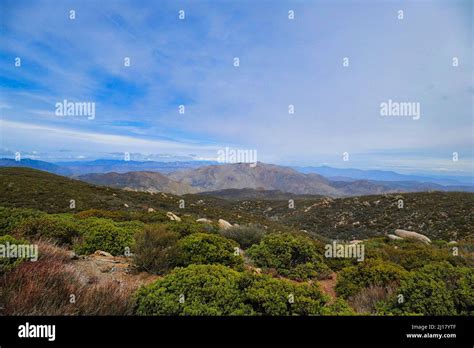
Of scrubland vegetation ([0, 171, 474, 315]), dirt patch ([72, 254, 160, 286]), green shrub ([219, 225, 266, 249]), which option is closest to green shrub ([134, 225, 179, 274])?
scrubland vegetation ([0, 171, 474, 315])

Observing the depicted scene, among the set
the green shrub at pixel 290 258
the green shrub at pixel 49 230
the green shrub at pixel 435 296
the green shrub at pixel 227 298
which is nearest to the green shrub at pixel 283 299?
the green shrub at pixel 227 298

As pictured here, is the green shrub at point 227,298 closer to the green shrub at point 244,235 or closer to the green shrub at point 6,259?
the green shrub at point 6,259

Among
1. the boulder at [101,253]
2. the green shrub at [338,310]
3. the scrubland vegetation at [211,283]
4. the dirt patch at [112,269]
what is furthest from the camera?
the boulder at [101,253]

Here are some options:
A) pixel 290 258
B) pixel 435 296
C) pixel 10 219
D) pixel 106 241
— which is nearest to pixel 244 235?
pixel 290 258

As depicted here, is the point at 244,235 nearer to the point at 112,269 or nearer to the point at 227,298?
the point at 112,269

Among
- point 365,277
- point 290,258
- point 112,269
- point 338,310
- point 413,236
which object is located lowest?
point 413,236

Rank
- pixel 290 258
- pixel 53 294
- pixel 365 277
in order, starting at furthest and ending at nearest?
pixel 290 258 → pixel 365 277 → pixel 53 294
